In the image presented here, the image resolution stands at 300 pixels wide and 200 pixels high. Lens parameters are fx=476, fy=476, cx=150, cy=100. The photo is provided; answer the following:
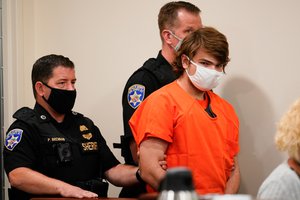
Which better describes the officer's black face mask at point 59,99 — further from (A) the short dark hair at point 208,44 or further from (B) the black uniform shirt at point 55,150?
(A) the short dark hair at point 208,44

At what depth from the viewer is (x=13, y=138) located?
2324 mm

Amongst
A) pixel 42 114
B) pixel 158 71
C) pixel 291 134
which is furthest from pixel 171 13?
pixel 291 134

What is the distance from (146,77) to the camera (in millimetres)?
2396

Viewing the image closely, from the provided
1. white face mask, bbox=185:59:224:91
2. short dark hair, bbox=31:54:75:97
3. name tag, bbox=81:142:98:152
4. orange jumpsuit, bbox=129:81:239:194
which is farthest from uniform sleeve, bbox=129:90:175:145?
short dark hair, bbox=31:54:75:97

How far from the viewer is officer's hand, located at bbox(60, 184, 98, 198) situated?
2.08 meters

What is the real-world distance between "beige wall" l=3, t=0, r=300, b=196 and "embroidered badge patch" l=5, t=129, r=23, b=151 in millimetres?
856

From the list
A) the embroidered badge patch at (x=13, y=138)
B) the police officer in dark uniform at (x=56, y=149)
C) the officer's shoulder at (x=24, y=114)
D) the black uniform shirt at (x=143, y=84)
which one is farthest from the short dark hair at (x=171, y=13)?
the embroidered badge patch at (x=13, y=138)

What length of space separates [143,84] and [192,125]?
47cm

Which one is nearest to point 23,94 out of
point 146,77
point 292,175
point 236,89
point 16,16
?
point 16,16

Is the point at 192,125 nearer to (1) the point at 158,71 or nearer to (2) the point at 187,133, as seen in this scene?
(2) the point at 187,133

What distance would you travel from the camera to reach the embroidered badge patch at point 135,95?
7.73ft

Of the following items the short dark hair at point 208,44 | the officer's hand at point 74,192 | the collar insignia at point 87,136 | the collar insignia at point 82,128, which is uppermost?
the short dark hair at point 208,44

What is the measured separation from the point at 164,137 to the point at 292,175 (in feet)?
1.88

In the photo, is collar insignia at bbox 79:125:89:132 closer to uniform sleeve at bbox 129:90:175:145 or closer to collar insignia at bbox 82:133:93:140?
collar insignia at bbox 82:133:93:140
